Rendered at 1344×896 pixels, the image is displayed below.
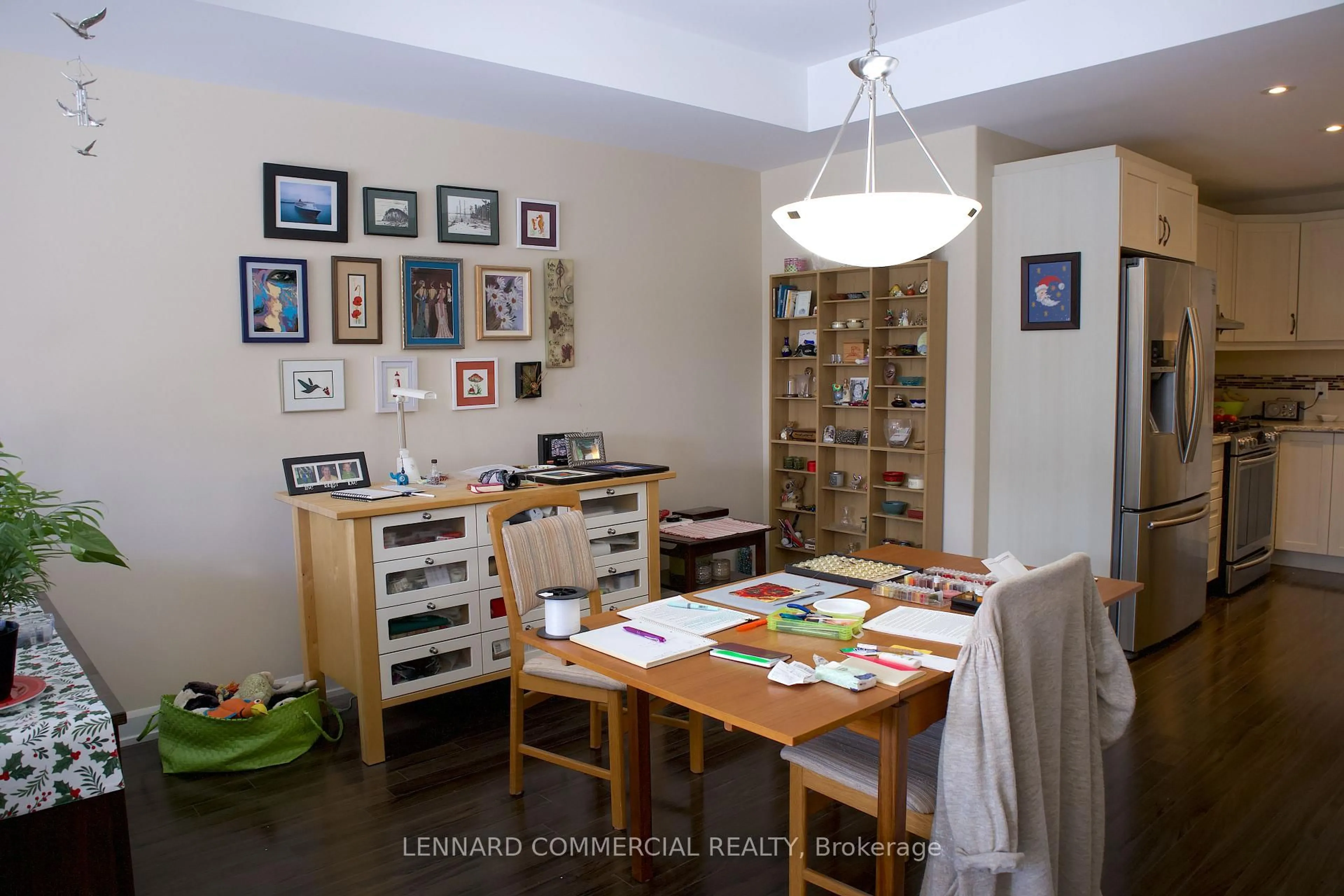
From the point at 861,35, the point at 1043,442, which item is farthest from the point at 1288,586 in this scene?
the point at 861,35

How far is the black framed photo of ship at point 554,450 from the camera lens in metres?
4.24

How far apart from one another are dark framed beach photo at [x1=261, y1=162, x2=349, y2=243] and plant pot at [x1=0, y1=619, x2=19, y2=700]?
2176 millimetres

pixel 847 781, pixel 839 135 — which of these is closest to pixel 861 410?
pixel 839 135

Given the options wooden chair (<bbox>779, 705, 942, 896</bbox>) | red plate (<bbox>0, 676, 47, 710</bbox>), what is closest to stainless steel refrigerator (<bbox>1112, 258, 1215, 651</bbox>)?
wooden chair (<bbox>779, 705, 942, 896</bbox>)

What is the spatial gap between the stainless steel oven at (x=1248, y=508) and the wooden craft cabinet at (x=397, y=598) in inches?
154

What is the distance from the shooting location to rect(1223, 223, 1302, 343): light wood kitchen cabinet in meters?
6.16

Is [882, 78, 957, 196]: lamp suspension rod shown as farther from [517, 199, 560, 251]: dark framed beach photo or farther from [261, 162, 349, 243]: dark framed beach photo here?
[261, 162, 349, 243]: dark framed beach photo

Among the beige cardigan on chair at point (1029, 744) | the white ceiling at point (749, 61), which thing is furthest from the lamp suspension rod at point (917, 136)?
the white ceiling at point (749, 61)

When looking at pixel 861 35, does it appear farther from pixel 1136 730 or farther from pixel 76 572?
pixel 76 572

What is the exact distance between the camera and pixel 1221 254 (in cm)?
614

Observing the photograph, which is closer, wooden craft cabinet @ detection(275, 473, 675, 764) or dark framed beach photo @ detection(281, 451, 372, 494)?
wooden craft cabinet @ detection(275, 473, 675, 764)

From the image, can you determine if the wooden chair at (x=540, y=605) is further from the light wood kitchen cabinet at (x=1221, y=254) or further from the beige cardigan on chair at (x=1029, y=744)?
the light wood kitchen cabinet at (x=1221, y=254)

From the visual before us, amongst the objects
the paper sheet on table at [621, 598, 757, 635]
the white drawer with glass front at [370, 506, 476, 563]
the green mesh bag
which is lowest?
the green mesh bag

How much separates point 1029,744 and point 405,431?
2827 millimetres
